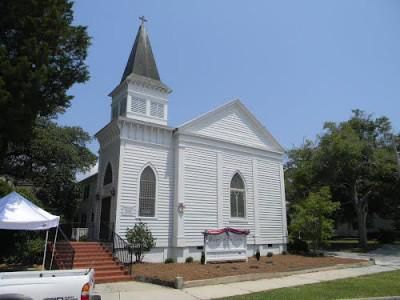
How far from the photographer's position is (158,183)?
19.0 meters

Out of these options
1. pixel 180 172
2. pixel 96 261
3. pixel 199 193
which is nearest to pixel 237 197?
pixel 199 193

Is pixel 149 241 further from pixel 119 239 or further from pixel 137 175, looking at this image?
pixel 137 175

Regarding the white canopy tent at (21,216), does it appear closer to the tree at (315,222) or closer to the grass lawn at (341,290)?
the grass lawn at (341,290)

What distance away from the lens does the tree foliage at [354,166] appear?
92.2ft

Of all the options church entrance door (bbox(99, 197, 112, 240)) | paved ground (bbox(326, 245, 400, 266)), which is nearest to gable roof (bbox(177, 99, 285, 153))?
church entrance door (bbox(99, 197, 112, 240))

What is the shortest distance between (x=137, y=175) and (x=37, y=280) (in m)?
12.9

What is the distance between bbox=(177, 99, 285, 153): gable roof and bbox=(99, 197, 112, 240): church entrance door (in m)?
5.94

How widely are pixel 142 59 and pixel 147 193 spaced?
9030 mm

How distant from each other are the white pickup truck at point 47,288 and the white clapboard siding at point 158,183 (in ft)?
38.7

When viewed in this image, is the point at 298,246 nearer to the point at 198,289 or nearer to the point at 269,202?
the point at 269,202

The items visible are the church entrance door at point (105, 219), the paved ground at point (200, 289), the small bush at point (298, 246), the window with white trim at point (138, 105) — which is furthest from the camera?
the small bush at point (298, 246)

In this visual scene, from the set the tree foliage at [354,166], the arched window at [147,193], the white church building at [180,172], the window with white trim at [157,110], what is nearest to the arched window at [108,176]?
the white church building at [180,172]

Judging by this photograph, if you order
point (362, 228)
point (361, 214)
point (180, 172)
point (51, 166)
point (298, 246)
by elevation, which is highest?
point (51, 166)

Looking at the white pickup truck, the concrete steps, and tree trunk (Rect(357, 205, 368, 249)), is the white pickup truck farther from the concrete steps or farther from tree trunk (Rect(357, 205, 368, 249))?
tree trunk (Rect(357, 205, 368, 249))
